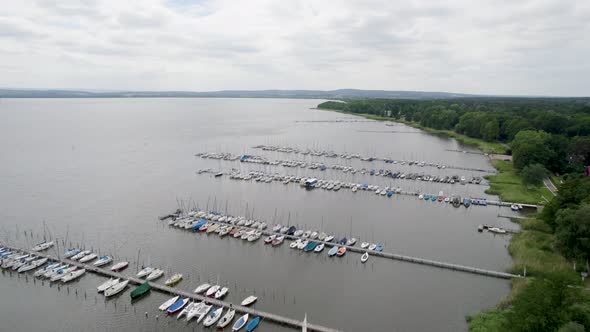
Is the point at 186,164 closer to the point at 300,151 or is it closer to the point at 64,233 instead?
the point at 300,151

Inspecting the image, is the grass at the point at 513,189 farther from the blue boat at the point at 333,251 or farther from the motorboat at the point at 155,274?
the motorboat at the point at 155,274

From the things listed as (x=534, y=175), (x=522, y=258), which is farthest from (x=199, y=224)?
(x=534, y=175)

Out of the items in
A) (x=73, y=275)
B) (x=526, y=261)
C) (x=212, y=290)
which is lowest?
(x=73, y=275)

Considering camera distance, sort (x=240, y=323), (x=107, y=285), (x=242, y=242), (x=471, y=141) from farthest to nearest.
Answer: (x=471, y=141), (x=242, y=242), (x=107, y=285), (x=240, y=323)

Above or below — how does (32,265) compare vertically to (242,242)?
above

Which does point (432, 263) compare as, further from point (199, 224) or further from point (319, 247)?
point (199, 224)

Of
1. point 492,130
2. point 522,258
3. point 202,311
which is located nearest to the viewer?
point 202,311
